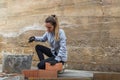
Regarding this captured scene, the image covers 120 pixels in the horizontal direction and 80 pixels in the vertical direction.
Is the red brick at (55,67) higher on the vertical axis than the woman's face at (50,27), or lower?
lower

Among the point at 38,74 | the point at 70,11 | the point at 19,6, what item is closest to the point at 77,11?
the point at 70,11

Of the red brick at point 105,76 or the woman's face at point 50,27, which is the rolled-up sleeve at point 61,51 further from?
the red brick at point 105,76

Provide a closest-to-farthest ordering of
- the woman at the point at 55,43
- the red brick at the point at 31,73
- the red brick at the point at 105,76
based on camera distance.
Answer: the red brick at the point at 31,73, the red brick at the point at 105,76, the woman at the point at 55,43

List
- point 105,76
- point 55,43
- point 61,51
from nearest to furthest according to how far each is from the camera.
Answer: point 105,76, point 61,51, point 55,43

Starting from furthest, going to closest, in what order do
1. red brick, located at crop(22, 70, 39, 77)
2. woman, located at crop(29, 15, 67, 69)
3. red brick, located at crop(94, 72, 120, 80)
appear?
woman, located at crop(29, 15, 67, 69), red brick, located at crop(94, 72, 120, 80), red brick, located at crop(22, 70, 39, 77)

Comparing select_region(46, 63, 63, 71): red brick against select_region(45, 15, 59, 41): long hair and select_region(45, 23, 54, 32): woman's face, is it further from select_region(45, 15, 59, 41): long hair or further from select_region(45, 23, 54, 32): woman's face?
select_region(45, 23, 54, 32): woman's face

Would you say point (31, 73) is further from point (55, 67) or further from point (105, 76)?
point (105, 76)

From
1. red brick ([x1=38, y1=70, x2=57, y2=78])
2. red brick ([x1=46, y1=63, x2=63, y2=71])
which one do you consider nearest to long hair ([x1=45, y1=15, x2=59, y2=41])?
red brick ([x1=46, y1=63, x2=63, y2=71])

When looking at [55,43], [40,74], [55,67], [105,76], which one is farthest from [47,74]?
[105,76]

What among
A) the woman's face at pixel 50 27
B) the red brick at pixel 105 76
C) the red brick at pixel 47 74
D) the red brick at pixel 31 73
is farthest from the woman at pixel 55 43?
the red brick at pixel 105 76

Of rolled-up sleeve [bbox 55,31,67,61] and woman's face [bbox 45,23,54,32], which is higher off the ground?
woman's face [bbox 45,23,54,32]

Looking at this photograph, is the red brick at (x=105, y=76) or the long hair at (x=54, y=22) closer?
the red brick at (x=105, y=76)

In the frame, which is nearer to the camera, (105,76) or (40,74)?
(40,74)

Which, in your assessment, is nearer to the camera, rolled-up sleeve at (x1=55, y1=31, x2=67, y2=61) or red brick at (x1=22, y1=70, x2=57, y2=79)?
red brick at (x1=22, y1=70, x2=57, y2=79)
